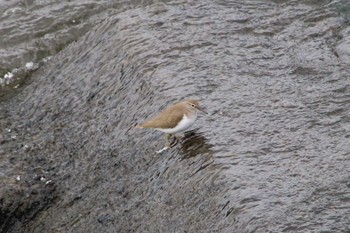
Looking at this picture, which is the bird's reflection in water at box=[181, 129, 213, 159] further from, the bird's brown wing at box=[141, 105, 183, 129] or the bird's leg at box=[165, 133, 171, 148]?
the bird's brown wing at box=[141, 105, 183, 129]

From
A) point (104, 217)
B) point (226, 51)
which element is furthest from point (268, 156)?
point (226, 51)

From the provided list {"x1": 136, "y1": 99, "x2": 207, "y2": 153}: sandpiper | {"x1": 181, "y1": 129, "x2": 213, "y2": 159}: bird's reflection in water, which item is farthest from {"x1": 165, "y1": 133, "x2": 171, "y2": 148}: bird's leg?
{"x1": 181, "y1": 129, "x2": 213, "y2": 159}: bird's reflection in water

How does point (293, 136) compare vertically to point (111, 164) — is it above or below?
above

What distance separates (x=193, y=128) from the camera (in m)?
6.69

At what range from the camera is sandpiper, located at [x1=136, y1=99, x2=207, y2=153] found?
20.7 feet

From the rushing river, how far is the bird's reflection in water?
0.01 metres

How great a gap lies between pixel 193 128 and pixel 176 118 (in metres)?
0.43

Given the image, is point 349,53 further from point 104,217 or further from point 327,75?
point 104,217

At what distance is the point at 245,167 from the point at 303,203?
640mm

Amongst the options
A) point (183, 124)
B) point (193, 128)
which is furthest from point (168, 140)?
point (183, 124)

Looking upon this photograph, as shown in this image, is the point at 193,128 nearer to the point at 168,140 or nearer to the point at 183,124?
the point at 168,140

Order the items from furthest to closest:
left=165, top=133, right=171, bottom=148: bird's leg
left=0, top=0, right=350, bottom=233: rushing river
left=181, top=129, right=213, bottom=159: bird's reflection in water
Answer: left=165, top=133, right=171, bottom=148: bird's leg, left=181, top=129, right=213, bottom=159: bird's reflection in water, left=0, top=0, right=350, bottom=233: rushing river

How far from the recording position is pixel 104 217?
21.4ft

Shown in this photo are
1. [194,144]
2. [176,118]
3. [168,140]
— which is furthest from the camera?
[168,140]
